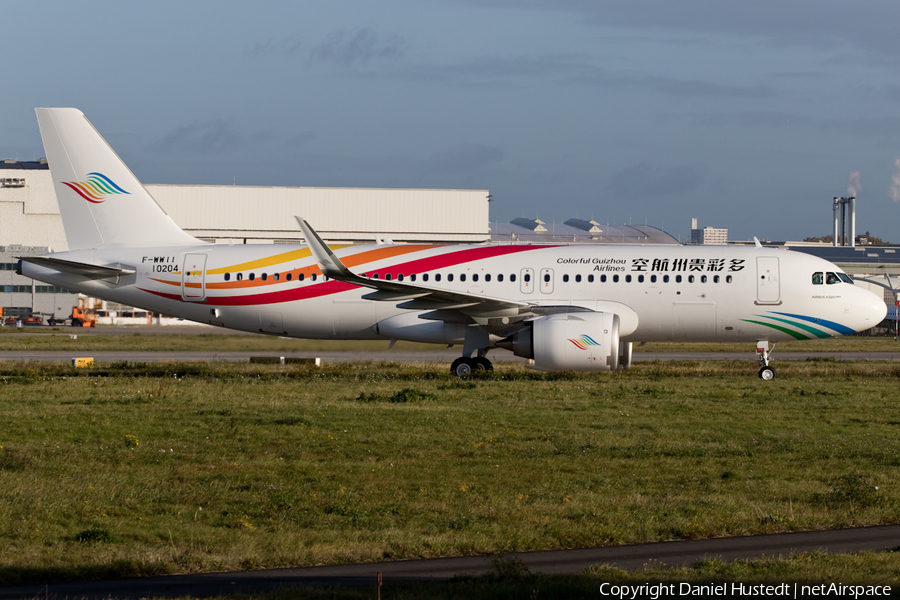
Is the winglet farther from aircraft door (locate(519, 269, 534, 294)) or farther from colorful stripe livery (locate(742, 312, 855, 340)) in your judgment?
colorful stripe livery (locate(742, 312, 855, 340))

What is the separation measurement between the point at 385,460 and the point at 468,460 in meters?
1.19

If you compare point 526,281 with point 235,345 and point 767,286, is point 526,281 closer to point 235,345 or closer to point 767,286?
point 767,286

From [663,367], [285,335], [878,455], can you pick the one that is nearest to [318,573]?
[878,455]

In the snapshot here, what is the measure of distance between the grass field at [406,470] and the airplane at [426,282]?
414 centimetres

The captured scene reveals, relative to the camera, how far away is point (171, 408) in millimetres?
18766

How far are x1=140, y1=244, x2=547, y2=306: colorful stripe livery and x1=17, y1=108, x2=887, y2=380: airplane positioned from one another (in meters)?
0.03

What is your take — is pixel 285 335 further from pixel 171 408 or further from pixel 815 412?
pixel 815 412

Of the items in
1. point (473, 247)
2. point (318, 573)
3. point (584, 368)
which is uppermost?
point (473, 247)

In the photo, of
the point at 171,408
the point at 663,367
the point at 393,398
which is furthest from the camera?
the point at 663,367

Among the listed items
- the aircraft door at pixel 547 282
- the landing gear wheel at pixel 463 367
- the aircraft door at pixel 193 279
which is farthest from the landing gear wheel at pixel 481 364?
the aircraft door at pixel 193 279

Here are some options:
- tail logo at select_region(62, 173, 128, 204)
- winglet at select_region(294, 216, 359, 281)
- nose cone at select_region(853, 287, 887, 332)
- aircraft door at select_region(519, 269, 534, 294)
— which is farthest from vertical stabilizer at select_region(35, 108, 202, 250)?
nose cone at select_region(853, 287, 887, 332)

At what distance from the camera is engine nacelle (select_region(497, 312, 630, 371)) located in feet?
79.2

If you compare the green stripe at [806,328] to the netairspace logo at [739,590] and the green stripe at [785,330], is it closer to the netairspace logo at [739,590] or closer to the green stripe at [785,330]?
the green stripe at [785,330]

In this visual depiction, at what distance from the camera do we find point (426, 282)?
2725 centimetres
